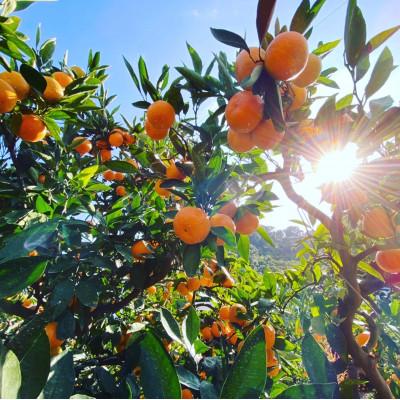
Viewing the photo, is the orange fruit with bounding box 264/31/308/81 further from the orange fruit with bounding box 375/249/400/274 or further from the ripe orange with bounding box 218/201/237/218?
the orange fruit with bounding box 375/249/400/274

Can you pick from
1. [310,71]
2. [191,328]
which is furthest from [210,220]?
[310,71]

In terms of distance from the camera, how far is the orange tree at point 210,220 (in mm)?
384

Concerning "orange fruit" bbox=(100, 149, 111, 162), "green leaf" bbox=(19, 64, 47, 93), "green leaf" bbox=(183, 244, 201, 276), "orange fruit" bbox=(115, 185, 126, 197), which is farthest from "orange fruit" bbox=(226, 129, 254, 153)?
"orange fruit" bbox=(100, 149, 111, 162)

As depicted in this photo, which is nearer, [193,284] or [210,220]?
[210,220]

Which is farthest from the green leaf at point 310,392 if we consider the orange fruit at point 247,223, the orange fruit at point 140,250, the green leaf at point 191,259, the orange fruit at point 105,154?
the orange fruit at point 105,154

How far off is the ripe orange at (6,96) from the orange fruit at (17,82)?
36mm

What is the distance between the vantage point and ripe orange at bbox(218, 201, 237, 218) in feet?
3.71

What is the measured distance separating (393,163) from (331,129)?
0.54 ft

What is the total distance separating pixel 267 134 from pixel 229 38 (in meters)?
0.25

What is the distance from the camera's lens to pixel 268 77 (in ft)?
2.41

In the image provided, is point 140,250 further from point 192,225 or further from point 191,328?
point 191,328

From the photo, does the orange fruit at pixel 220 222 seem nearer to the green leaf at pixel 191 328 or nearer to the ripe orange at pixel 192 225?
the ripe orange at pixel 192 225

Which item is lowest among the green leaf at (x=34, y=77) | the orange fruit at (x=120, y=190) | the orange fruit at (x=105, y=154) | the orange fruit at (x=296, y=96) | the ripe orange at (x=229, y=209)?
the ripe orange at (x=229, y=209)

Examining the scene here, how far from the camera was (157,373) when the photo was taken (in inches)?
12.7
